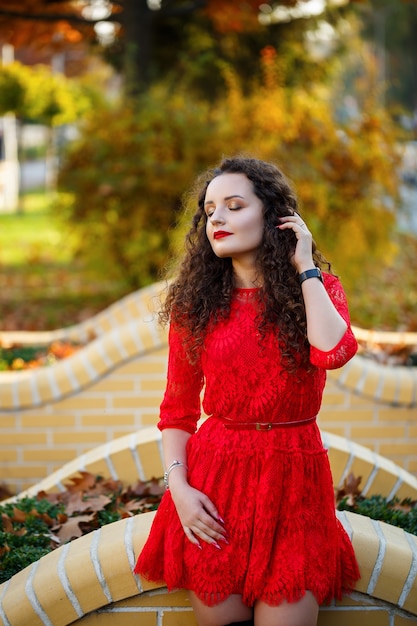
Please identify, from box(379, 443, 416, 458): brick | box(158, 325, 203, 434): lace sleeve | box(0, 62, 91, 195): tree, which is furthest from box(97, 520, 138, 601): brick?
box(0, 62, 91, 195): tree

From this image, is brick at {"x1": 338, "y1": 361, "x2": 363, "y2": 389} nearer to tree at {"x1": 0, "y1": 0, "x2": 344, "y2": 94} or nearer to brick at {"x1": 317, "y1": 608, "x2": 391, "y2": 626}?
brick at {"x1": 317, "y1": 608, "x2": 391, "y2": 626}

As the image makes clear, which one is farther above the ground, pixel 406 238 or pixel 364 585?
pixel 406 238

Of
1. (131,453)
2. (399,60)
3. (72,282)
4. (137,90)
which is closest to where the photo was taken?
(131,453)

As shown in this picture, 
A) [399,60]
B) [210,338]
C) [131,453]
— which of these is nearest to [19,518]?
[131,453]

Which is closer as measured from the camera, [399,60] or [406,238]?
[406,238]

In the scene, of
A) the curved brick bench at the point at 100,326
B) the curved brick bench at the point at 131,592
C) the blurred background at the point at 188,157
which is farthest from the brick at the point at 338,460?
the blurred background at the point at 188,157

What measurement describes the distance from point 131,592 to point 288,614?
53 cm

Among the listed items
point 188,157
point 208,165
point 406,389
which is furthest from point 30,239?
point 406,389

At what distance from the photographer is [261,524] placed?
7.63ft

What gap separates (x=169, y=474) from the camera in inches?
97.9

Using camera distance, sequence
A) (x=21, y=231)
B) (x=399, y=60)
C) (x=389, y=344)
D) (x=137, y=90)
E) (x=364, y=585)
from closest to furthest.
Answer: (x=364, y=585) < (x=389, y=344) < (x=137, y=90) < (x=21, y=231) < (x=399, y=60)

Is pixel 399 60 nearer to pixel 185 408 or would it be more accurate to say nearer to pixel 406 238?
pixel 406 238

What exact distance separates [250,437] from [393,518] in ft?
3.44

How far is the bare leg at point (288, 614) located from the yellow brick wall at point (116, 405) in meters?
2.37
